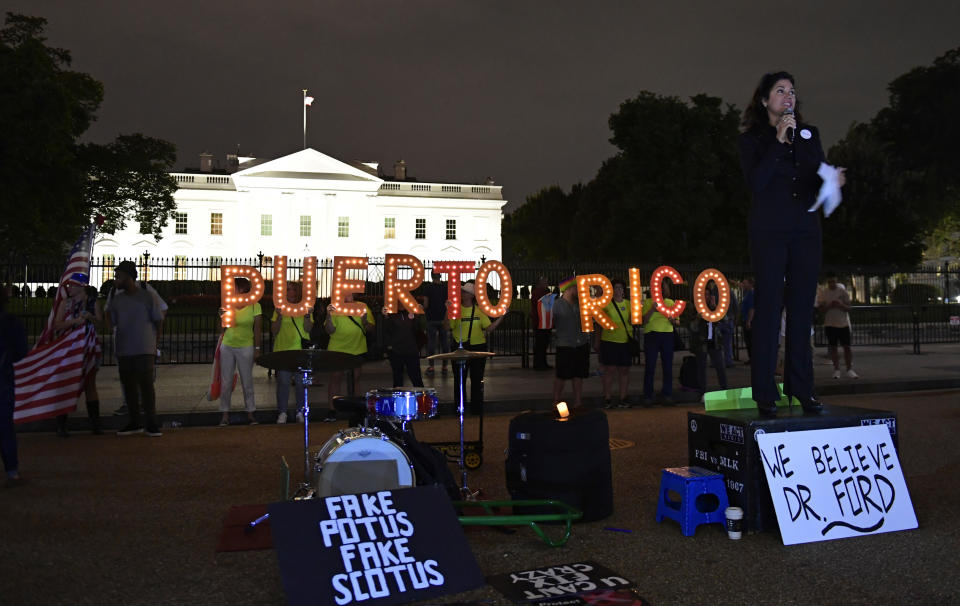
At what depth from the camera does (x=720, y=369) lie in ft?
38.2

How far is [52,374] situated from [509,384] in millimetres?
7444

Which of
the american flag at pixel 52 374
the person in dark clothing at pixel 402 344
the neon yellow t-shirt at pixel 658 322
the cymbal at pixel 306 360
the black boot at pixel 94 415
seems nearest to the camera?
Answer: the cymbal at pixel 306 360

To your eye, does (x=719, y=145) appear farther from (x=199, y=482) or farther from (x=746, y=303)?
(x=199, y=482)

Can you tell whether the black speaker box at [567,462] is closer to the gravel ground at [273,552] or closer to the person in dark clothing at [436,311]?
the gravel ground at [273,552]

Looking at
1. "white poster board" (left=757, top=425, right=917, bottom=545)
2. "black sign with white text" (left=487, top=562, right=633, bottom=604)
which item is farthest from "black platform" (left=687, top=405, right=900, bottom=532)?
"black sign with white text" (left=487, top=562, right=633, bottom=604)

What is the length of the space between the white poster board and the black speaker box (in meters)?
1.09

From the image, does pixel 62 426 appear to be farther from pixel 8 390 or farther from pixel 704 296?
pixel 704 296

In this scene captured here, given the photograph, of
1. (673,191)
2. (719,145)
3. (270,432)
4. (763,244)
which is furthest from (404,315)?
(719,145)

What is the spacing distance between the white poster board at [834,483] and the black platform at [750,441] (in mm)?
86

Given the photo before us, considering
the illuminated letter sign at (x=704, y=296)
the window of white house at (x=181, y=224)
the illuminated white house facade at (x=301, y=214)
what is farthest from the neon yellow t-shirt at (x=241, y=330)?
the window of white house at (x=181, y=224)

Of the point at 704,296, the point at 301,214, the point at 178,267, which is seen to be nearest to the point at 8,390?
the point at 704,296

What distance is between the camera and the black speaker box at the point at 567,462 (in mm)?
5008

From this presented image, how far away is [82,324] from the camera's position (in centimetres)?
890

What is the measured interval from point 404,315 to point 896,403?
7250 millimetres
